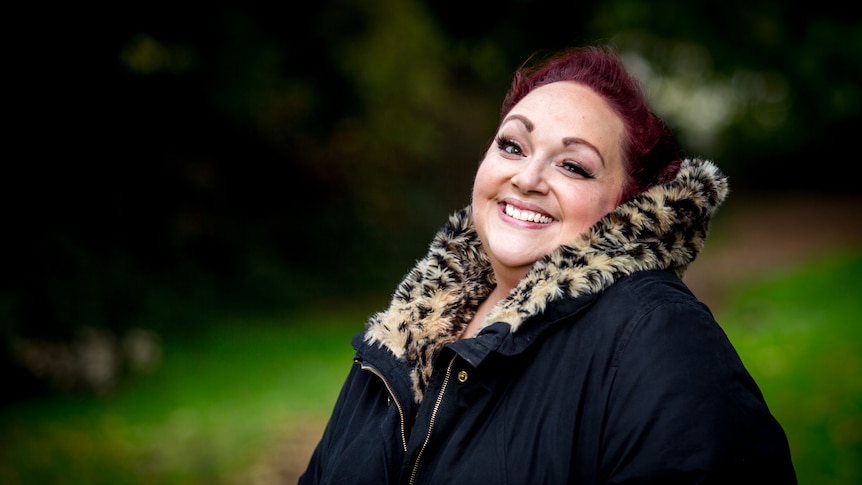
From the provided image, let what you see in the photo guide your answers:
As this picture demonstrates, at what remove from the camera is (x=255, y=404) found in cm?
841

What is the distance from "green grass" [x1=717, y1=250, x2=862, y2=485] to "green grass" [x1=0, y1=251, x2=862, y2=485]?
0.05 feet

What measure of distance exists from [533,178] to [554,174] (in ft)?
0.20

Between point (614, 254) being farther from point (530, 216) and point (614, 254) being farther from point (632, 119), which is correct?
point (632, 119)

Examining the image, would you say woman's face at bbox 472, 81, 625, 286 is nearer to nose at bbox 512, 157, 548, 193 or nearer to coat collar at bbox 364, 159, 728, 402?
nose at bbox 512, 157, 548, 193

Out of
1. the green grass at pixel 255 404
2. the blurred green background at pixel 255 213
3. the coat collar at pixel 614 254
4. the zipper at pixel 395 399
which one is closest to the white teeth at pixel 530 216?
the coat collar at pixel 614 254

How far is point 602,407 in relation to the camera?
1868mm

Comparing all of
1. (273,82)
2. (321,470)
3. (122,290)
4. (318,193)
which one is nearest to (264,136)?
(318,193)

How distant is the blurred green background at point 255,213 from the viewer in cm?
701

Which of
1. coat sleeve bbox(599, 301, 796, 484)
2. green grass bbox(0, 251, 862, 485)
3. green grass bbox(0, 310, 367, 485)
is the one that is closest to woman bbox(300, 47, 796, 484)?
coat sleeve bbox(599, 301, 796, 484)

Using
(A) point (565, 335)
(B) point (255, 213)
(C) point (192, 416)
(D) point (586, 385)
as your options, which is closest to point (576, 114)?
(A) point (565, 335)

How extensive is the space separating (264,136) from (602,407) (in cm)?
1114

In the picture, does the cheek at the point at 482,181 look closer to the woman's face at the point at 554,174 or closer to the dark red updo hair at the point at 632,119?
the woman's face at the point at 554,174

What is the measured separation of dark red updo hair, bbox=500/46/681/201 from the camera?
2.32m

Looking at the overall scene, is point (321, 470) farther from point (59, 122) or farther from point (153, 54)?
point (59, 122)
